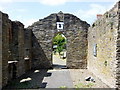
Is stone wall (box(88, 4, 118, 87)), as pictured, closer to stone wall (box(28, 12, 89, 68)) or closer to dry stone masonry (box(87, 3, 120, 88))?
dry stone masonry (box(87, 3, 120, 88))

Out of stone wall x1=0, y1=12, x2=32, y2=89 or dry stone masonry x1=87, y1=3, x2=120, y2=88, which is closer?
dry stone masonry x1=87, y1=3, x2=120, y2=88

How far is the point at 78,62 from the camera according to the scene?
15.9 metres

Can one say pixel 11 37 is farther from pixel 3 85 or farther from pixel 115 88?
pixel 115 88

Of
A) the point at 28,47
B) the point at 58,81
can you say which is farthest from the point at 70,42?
the point at 58,81

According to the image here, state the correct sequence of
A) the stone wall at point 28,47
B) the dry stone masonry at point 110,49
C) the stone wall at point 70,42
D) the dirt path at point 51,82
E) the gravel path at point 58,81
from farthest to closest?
the stone wall at point 70,42 → the stone wall at point 28,47 → the gravel path at point 58,81 → the dirt path at point 51,82 → the dry stone masonry at point 110,49

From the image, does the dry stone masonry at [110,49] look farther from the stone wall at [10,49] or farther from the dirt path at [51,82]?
the stone wall at [10,49]

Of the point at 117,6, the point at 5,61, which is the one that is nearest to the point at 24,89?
the point at 5,61

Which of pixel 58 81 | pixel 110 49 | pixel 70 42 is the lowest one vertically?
pixel 58 81

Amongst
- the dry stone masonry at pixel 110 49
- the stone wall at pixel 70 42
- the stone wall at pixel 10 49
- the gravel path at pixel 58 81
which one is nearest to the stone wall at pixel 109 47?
the dry stone masonry at pixel 110 49

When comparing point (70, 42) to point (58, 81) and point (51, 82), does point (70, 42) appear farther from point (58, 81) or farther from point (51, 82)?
point (51, 82)

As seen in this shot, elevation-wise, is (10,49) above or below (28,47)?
below

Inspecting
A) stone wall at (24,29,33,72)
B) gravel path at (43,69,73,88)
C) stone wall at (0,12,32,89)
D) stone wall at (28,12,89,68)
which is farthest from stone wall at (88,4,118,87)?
stone wall at (24,29,33,72)

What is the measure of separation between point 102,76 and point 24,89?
13.4 ft

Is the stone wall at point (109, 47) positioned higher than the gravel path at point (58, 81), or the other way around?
the stone wall at point (109, 47)
